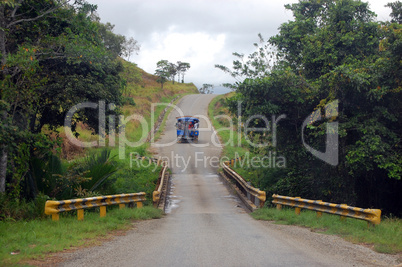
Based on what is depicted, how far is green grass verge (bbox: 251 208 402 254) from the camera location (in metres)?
8.97

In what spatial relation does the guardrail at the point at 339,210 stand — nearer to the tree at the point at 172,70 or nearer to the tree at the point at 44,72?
the tree at the point at 44,72

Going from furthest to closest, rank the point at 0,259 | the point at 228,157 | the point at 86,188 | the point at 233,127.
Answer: the point at 233,127 → the point at 228,157 → the point at 86,188 → the point at 0,259

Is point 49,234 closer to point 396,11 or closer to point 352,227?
point 352,227

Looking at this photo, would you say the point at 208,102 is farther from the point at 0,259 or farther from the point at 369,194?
the point at 0,259

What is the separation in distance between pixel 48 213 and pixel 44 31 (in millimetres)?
8174

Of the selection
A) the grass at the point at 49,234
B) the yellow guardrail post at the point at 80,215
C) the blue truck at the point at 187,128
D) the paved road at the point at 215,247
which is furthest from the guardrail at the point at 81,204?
the blue truck at the point at 187,128

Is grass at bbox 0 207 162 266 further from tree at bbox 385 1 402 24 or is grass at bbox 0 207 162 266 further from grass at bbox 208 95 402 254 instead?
tree at bbox 385 1 402 24

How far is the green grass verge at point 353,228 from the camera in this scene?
8.97 m

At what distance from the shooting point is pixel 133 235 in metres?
10.5

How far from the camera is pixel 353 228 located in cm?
1082

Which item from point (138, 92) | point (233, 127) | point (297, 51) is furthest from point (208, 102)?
point (297, 51)

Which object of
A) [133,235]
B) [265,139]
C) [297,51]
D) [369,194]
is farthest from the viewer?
[297,51]

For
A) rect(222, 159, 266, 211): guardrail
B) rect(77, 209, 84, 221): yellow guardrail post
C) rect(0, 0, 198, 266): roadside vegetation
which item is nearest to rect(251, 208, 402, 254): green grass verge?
rect(222, 159, 266, 211): guardrail

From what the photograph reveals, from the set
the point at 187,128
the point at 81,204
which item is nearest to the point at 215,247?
the point at 81,204
